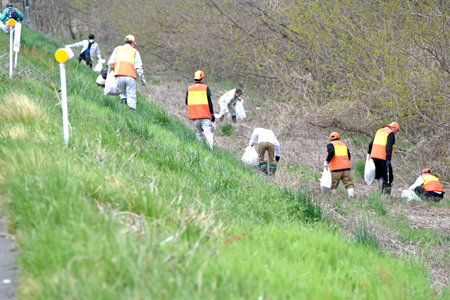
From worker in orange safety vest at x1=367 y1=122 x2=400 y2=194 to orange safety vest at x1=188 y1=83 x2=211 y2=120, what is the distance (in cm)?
358

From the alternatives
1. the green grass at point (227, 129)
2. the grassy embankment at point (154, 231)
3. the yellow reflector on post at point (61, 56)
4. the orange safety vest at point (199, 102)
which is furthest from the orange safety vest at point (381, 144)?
the yellow reflector on post at point (61, 56)

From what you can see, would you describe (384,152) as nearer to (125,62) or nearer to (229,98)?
(229,98)

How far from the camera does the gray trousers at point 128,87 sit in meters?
10.1

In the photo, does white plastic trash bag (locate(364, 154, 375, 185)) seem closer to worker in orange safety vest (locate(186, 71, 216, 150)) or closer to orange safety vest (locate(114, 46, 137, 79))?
worker in orange safety vest (locate(186, 71, 216, 150))

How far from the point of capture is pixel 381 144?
33.8 ft

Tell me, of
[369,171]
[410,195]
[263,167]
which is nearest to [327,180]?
[369,171]

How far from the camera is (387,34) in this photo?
41.1 ft

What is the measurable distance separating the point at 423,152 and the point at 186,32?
12667 millimetres

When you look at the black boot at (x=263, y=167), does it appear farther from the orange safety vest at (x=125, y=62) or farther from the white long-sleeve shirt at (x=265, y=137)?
the orange safety vest at (x=125, y=62)

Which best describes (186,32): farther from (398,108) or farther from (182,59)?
(398,108)

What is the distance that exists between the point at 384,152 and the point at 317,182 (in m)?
1.51

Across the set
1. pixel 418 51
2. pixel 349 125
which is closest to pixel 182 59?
pixel 349 125

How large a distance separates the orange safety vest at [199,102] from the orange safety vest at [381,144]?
11.7 feet

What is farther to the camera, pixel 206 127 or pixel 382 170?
pixel 382 170
